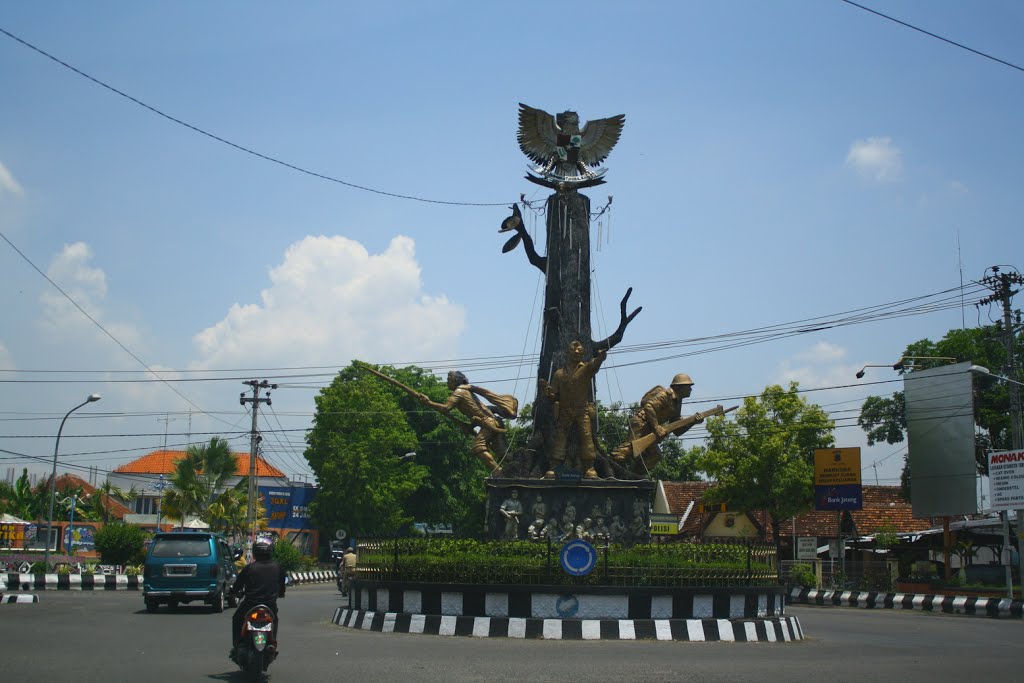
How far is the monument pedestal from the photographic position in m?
19.6

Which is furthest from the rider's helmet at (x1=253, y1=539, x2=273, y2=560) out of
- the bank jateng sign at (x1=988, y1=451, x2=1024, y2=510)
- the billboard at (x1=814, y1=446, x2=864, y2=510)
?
the billboard at (x1=814, y1=446, x2=864, y2=510)

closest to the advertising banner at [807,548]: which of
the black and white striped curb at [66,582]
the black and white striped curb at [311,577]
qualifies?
the black and white striped curb at [311,577]

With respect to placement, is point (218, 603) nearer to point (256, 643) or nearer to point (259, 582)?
point (259, 582)

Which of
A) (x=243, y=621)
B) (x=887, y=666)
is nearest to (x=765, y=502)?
(x=887, y=666)

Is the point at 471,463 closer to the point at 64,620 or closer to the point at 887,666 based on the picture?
the point at 64,620

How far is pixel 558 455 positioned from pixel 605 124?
25.2 ft

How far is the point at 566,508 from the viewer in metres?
19.8

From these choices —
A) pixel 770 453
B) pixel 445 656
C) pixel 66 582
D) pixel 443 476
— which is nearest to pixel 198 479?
pixel 443 476

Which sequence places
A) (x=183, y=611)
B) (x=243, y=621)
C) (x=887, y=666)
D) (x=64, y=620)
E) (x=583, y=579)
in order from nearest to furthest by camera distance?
1. (x=243, y=621)
2. (x=887, y=666)
3. (x=583, y=579)
4. (x=64, y=620)
5. (x=183, y=611)

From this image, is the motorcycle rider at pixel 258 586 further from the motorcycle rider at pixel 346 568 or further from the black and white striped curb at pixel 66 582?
the black and white striped curb at pixel 66 582

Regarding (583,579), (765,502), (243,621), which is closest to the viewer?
(243,621)

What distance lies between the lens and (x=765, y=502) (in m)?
44.4

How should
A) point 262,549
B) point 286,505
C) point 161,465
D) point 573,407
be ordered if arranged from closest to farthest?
point 262,549, point 573,407, point 286,505, point 161,465

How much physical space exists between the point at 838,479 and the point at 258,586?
3387cm
